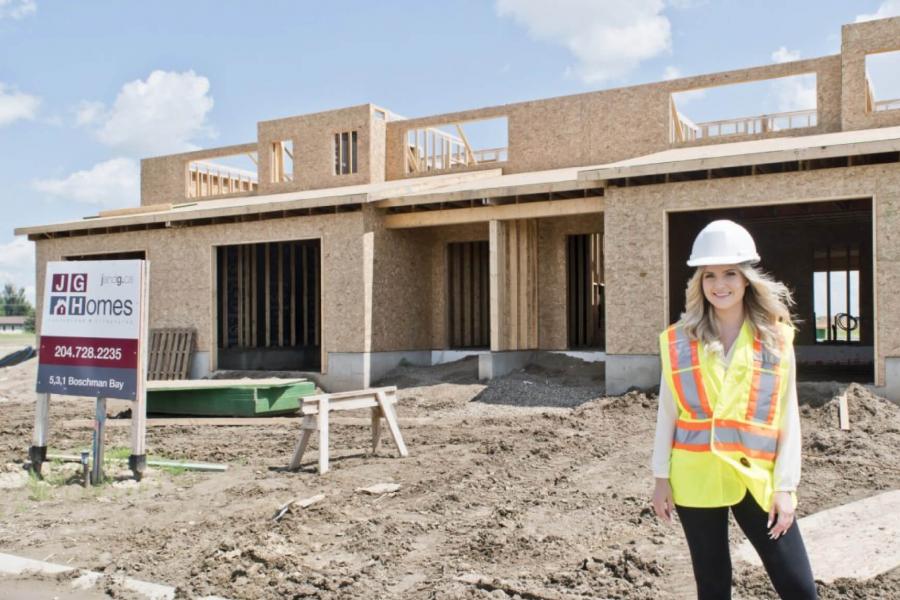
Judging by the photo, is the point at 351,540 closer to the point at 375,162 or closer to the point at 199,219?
the point at 199,219

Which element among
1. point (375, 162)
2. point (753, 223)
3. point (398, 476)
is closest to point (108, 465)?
point (398, 476)

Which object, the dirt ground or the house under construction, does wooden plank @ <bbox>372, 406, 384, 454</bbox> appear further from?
the house under construction

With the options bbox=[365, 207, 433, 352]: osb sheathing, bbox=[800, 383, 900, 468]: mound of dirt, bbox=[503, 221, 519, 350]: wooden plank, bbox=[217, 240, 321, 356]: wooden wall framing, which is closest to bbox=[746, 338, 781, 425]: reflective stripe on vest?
bbox=[800, 383, 900, 468]: mound of dirt

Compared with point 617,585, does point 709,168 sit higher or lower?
higher

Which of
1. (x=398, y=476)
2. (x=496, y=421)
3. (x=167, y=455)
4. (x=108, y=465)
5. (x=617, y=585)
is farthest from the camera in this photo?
(x=496, y=421)

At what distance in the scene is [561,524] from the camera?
21.5 feet

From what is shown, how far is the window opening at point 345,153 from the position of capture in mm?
21812

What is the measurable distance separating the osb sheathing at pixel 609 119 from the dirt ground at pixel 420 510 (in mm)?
7384

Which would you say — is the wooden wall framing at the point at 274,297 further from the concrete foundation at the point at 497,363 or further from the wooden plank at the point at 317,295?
the concrete foundation at the point at 497,363

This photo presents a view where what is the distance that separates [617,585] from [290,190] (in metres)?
19.1

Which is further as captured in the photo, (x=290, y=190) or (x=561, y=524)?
(x=290, y=190)

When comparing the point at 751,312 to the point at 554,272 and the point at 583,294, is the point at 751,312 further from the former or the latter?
the point at 583,294

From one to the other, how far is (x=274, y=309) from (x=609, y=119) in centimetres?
1021

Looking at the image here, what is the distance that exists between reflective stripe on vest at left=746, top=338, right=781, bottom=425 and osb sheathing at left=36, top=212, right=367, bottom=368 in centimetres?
1429
